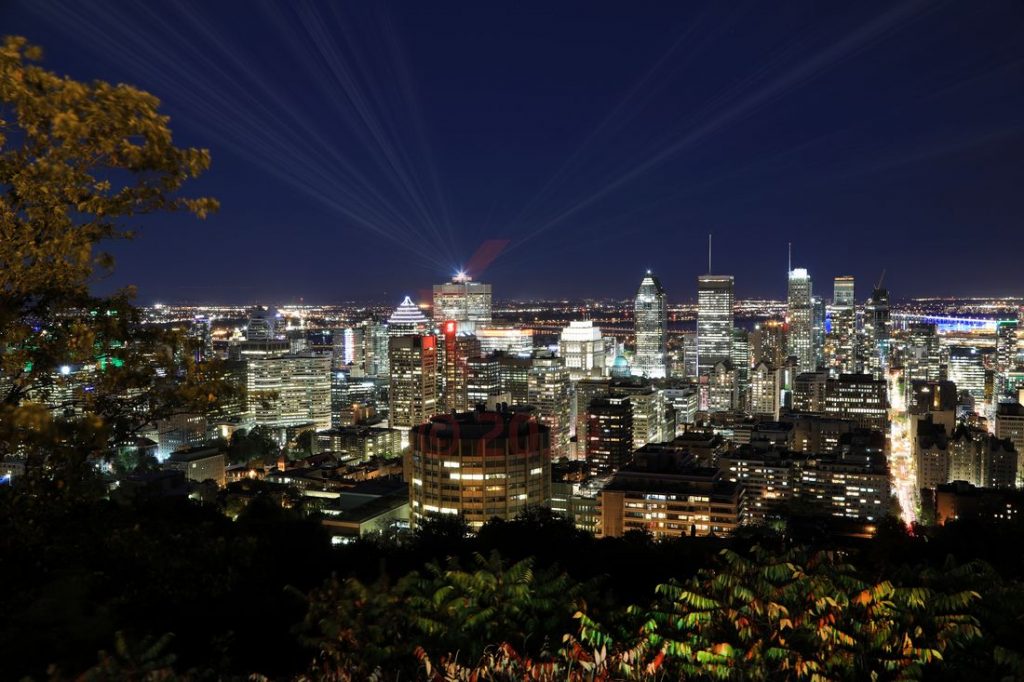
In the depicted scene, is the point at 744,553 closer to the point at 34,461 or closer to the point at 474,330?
the point at 34,461

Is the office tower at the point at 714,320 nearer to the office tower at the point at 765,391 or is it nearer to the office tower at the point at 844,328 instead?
the office tower at the point at 844,328

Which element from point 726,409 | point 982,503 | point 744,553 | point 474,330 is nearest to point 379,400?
point 726,409

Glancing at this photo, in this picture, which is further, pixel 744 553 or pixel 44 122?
pixel 744 553

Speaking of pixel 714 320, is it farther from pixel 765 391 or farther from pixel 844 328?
pixel 765 391

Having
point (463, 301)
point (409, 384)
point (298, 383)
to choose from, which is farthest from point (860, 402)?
point (463, 301)

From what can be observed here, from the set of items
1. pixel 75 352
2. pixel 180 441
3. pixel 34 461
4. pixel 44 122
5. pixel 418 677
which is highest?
pixel 44 122
